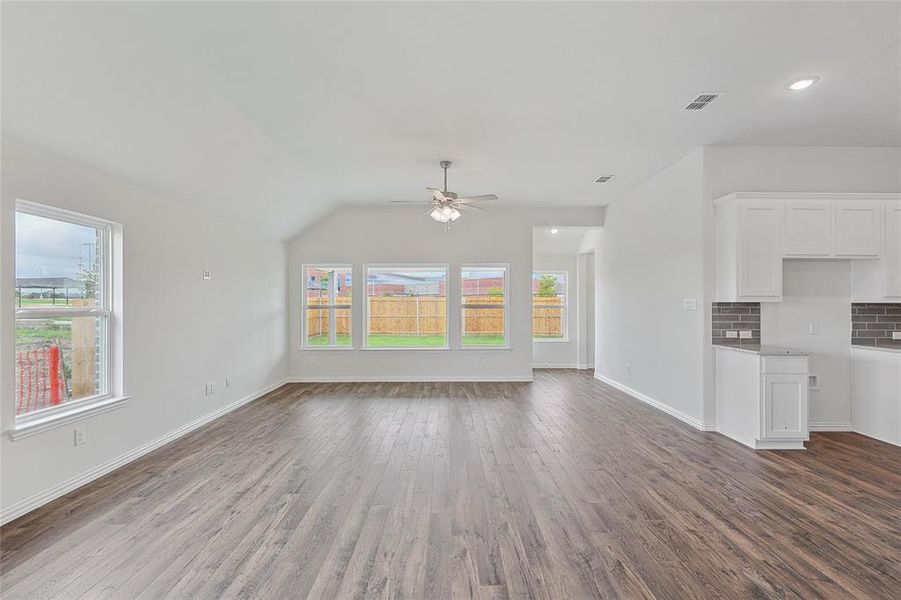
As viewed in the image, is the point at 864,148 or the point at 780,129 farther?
the point at 864,148

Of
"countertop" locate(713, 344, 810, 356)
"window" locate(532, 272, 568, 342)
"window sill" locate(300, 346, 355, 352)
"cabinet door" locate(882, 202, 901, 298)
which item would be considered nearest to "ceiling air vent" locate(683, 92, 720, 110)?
"countertop" locate(713, 344, 810, 356)

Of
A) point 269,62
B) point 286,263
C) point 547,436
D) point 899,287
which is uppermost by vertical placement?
point 269,62

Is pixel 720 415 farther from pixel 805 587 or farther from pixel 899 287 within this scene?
pixel 805 587

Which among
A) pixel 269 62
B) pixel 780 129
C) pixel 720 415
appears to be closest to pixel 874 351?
pixel 720 415

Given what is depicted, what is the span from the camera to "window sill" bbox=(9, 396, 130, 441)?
293cm

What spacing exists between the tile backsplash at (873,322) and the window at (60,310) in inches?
297

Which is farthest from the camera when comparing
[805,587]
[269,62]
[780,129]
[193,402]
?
[193,402]

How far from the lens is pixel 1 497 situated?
2.79m

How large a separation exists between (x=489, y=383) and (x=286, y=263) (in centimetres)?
417

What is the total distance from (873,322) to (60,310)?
7.86 m

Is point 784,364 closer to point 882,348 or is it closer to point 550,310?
point 882,348

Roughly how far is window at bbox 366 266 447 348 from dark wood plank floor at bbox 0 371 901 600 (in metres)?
3.20

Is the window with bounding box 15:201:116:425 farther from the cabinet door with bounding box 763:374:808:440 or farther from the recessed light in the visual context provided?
the cabinet door with bounding box 763:374:808:440

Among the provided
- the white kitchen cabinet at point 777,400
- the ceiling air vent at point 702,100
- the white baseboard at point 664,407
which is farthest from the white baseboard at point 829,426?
the ceiling air vent at point 702,100
